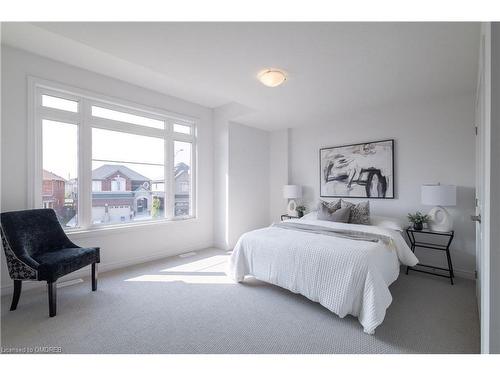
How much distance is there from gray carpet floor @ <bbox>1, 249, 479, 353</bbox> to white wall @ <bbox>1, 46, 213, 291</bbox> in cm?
62

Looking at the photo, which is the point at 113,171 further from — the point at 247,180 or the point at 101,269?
the point at 247,180

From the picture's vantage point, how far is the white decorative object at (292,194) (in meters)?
4.45

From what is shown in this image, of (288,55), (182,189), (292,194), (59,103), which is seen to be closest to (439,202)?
(292,194)

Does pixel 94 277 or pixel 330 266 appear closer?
pixel 330 266

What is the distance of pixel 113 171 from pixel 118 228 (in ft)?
2.76

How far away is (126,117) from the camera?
11.7ft

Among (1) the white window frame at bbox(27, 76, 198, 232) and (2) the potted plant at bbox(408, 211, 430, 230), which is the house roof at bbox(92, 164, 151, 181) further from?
(2) the potted plant at bbox(408, 211, 430, 230)

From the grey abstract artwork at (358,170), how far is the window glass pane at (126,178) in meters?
2.93

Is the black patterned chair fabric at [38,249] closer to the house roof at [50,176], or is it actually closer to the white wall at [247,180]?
the house roof at [50,176]

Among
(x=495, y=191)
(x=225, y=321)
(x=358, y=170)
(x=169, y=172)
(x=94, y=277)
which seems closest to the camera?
(x=495, y=191)

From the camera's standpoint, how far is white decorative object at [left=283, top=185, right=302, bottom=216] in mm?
4445

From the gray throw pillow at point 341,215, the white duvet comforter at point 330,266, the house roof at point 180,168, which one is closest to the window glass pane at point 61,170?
the house roof at point 180,168

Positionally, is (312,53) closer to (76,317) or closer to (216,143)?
(216,143)

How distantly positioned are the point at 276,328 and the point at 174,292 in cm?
126
